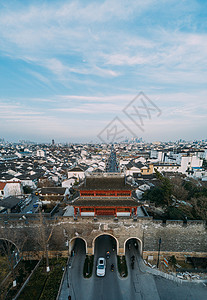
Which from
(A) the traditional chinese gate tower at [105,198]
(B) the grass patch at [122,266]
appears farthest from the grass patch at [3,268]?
(B) the grass patch at [122,266]

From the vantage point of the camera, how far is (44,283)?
17578mm

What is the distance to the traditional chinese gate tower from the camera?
20.8m

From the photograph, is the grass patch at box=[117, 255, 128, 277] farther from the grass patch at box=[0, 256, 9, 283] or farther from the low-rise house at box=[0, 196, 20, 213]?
the low-rise house at box=[0, 196, 20, 213]

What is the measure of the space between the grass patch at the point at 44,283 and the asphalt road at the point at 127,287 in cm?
96

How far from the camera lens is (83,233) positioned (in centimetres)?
2142

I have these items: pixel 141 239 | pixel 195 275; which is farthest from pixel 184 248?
pixel 141 239

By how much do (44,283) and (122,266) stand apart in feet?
32.3

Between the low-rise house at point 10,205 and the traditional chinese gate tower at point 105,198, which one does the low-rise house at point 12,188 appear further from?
the traditional chinese gate tower at point 105,198

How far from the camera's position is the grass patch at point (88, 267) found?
18850 mm

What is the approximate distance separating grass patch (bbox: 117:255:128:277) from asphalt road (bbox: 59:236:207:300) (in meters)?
0.46

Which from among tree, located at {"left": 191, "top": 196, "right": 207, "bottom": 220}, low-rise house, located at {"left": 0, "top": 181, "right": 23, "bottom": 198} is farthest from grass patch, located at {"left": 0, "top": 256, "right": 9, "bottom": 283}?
tree, located at {"left": 191, "top": 196, "right": 207, "bottom": 220}

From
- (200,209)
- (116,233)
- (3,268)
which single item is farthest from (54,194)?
(200,209)

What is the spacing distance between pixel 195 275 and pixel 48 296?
18022 mm

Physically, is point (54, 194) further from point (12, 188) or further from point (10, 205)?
point (12, 188)
